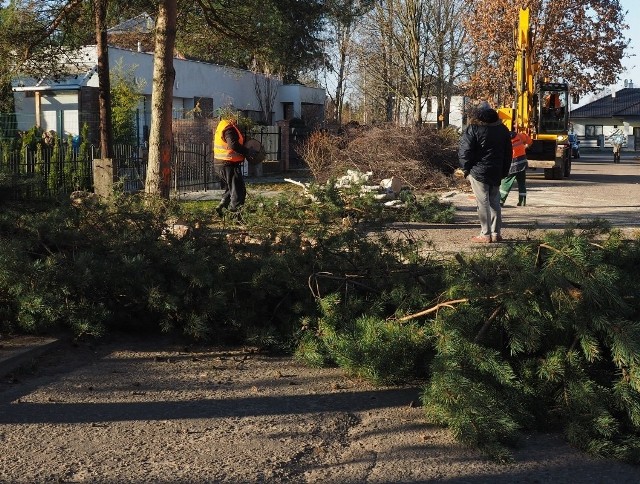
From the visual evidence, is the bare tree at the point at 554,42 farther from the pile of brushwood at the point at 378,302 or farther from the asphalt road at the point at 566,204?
A: the pile of brushwood at the point at 378,302

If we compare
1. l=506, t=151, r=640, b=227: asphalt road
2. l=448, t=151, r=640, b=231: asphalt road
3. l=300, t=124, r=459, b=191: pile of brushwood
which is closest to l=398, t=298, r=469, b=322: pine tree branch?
l=448, t=151, r=640, b=231: asphalt road

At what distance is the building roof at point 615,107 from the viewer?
78.6m

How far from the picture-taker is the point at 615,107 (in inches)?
3184

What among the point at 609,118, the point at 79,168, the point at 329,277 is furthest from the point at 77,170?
the point at 609,118

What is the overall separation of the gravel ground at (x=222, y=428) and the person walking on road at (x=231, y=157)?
6808 millimetres

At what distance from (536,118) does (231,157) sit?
16.6 metres

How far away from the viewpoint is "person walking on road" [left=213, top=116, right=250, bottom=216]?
13367 millimetres

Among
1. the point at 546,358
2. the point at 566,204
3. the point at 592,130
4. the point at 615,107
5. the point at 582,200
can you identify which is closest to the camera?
the point at 546,358

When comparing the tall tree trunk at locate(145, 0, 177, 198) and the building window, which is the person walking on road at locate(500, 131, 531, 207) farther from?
the building window

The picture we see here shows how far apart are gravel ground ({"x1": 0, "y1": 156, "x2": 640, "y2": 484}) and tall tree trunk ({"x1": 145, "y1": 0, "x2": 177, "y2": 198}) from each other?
26.6ft

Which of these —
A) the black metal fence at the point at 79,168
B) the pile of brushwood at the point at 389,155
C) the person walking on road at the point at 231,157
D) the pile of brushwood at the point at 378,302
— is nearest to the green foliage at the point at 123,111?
the black metal fence at the point at 79,168

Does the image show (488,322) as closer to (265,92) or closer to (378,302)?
(378,302)

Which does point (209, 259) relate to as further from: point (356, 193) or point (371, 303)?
point (356, 193)

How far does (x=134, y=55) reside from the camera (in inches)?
1182
